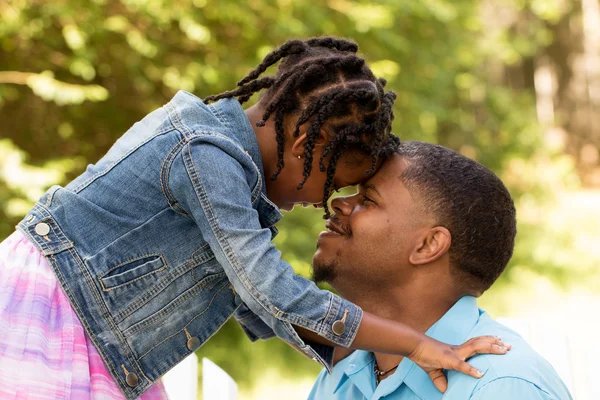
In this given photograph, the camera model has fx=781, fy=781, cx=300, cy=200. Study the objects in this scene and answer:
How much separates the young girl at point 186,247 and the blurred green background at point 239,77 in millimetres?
2716

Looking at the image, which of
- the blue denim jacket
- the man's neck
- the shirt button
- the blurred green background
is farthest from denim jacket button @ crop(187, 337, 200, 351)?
the blurred green background

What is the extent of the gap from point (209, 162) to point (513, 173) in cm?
769

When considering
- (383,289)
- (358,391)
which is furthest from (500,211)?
(358,391)

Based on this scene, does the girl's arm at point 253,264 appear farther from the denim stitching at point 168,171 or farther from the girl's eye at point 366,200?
the girl's eye at point 366,200

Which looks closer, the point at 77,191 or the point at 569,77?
the point at 77,191

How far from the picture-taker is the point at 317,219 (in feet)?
19.4

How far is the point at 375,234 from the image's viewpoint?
2.70 meters

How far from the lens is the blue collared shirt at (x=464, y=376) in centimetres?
221

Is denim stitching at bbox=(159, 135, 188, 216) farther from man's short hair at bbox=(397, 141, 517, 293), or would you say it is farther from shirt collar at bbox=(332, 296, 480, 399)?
shirt collar at bbox=(332, 296, 480, 399)

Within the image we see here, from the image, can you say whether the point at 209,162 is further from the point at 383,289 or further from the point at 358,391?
the point at 358,391

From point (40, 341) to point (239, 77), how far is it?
352 cm

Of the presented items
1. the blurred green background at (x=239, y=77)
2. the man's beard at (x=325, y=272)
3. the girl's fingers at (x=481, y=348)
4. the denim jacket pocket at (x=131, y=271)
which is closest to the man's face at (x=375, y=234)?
the man's beard at (x=325, y=272)

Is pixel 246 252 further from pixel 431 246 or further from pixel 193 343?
pixel 431 246

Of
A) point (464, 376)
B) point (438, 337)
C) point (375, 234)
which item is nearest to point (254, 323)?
point (375, 234)
